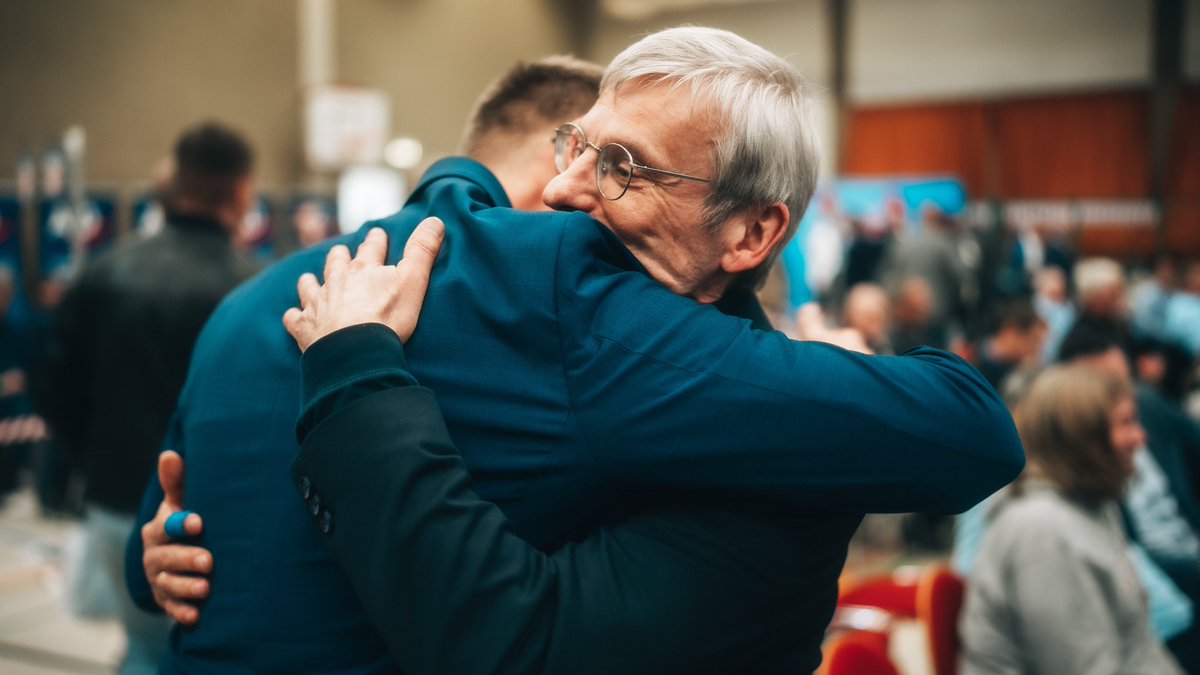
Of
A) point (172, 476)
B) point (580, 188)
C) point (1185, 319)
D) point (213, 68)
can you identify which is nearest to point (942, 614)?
point (580, 188)

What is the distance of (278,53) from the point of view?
494 inches

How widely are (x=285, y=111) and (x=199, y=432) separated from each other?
40.9 ft

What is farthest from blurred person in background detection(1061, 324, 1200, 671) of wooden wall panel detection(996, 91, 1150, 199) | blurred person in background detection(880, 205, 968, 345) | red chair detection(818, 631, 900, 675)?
wooden wall panel detection(996, 91, 1150, 199)

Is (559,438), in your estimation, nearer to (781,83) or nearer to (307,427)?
(307,427)

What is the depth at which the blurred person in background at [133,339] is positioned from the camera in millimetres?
3059

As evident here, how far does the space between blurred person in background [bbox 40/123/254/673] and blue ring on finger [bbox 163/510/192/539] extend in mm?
2022

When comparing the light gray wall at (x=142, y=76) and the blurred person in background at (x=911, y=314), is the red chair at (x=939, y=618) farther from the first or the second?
the light gray wall at (x=142, y=76)

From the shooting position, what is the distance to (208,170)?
10.4ft

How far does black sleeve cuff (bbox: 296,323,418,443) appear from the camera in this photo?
94 centimetres

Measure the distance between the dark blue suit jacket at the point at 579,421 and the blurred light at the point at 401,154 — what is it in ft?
44.5

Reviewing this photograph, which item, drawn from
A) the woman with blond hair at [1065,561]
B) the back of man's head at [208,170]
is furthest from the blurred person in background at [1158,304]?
the back of man's head at [208,170]

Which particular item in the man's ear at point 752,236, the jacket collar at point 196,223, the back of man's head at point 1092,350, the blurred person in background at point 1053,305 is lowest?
the blurred person in background at point 1053,305

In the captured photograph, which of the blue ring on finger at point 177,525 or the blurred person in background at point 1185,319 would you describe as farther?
the blurred person in background at point 1185,319

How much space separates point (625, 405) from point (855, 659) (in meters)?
1.51
